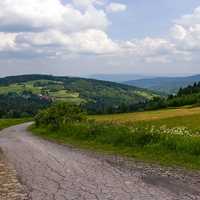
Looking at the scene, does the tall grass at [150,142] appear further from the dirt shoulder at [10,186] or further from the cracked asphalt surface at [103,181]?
the dirt shoulder at [10,186]

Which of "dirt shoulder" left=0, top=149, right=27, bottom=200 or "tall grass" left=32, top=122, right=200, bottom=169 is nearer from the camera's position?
"dirt shoulder" left=0, top=149, right=27, bottom=200

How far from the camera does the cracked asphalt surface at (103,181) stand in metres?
10.5

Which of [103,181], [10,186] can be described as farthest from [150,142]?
[10,186]

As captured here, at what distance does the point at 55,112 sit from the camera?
53.8 meters

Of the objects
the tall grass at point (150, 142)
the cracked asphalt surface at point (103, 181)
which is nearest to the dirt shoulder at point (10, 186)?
the cracked asphalt surface at point (103, 181)

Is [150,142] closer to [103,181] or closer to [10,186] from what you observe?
[103,181]

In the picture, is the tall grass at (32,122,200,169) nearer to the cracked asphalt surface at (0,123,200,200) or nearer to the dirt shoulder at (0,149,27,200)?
the cracked asphalt surface at (0,123,200,200)

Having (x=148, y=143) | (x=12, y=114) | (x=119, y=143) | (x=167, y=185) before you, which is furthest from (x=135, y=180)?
(x=12, y=114)

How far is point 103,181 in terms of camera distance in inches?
492

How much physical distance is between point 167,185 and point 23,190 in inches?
160

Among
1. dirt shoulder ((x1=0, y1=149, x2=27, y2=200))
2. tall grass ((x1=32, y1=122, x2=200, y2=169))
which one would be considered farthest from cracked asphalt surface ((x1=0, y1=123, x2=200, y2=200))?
tall grass ((x1=32, y1=122, x2=200, y2=169))

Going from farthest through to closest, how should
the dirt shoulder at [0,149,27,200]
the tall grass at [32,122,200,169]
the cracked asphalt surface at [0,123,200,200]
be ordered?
the tall grass at [32,122,200,169] → the dirt shoulder at [0,149,27,200] → the cracked asphalt surface at [0,123,200,200]

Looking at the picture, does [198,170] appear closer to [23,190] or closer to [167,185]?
[167,185]

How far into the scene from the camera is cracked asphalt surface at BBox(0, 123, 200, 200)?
10.5m
